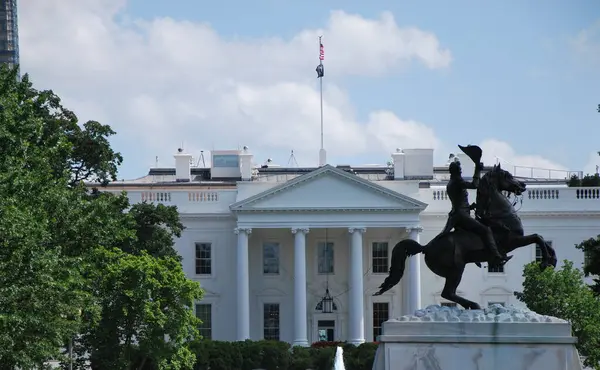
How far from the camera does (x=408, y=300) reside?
82562mm

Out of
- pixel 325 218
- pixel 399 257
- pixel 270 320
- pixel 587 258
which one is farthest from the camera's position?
pixel 270 320

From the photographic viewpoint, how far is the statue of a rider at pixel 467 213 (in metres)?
24.5

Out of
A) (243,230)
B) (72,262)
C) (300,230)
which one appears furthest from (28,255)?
(300,230)

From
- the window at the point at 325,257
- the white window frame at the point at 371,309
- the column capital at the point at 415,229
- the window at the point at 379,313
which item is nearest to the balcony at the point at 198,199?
the window at the point at 325,257

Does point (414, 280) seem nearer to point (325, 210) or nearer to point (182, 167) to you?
point (325, 210)

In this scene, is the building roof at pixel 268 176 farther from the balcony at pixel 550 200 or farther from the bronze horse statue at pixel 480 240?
the bronze horse statue at pixel 480 240

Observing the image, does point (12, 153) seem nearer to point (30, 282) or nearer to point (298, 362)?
point (30, 282)

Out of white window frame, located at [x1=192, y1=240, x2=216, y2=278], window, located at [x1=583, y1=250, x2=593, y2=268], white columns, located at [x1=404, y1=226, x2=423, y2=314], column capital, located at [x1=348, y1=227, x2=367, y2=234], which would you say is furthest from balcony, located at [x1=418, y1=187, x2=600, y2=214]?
white window frame, located at [x1=192, y1=240, x2=216, y2=278]

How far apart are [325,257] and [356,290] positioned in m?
4.99

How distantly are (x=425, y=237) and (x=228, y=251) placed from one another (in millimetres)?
11934

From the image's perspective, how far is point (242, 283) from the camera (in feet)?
271

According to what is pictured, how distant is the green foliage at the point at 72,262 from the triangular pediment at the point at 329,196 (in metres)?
10.4

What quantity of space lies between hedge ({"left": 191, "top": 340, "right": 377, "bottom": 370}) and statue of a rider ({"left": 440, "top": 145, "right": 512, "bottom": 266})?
145 ft

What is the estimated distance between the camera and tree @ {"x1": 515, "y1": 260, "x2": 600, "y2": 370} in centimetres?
5603
